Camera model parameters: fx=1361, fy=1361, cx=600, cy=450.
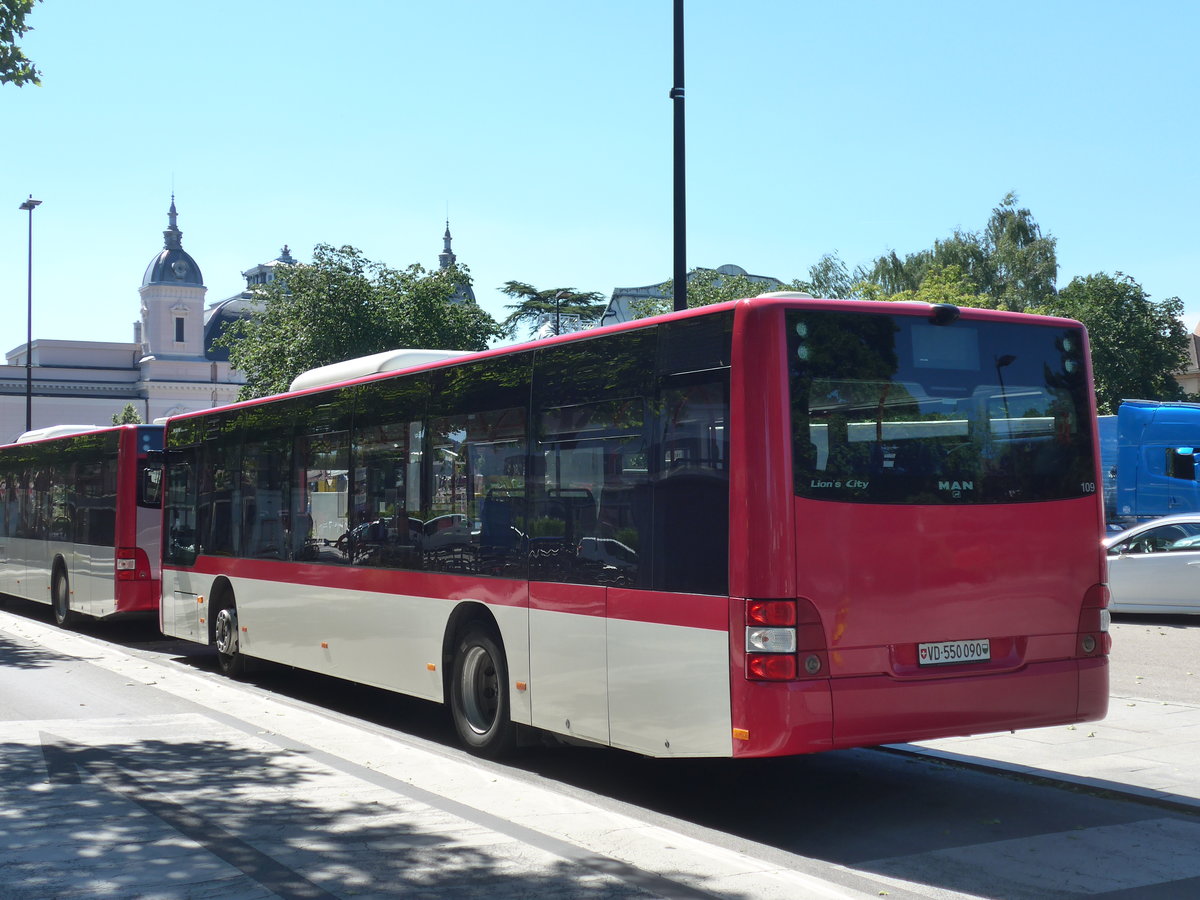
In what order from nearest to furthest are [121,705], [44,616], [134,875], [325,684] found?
1. [134,875]
2. [121,705]
3. [325,684]
4. [44,616]

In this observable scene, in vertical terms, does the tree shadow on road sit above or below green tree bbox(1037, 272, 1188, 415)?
below

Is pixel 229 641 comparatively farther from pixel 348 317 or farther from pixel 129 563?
pixel 348 317

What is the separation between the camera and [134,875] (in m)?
6.00

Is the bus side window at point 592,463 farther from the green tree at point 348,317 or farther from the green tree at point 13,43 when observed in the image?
the green tree at point 348,317

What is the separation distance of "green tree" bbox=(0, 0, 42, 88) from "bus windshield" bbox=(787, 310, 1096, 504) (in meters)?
10.7

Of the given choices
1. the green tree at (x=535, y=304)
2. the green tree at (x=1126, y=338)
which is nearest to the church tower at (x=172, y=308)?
the green tree at (x=535, y=304)

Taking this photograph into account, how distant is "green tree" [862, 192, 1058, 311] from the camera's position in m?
64.4

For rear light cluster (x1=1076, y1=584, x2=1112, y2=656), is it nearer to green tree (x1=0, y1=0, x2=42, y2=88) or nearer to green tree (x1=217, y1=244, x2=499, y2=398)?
green tree (x1=0, y1=0, x2=42, y2=88)

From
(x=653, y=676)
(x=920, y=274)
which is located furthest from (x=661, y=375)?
(x=920, y=274)

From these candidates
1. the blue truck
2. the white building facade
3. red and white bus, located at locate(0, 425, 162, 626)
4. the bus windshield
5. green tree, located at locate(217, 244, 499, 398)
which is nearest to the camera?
the bus windshield

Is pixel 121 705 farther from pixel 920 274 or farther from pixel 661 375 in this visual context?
pixel 920 274

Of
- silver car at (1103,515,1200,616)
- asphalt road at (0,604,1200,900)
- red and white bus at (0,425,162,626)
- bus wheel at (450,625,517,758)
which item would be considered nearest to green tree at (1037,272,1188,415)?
silver car at (1103,515,1200,616)

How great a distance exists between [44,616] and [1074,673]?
66.2ft

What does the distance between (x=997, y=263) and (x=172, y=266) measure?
78168 mm
